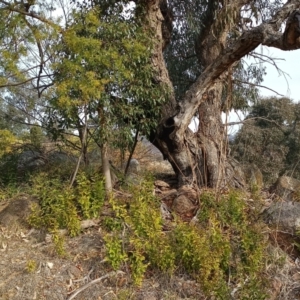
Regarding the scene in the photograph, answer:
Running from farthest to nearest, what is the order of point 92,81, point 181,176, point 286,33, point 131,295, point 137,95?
point 181,176 → point 137,95 → point 92,81 → point 286,33 → point 131,295

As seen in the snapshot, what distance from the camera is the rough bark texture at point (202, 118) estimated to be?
19.7ft

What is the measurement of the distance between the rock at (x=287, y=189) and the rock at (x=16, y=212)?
372cm

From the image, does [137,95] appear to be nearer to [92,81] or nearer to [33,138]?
[92,81]

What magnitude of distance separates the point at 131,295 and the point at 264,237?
1.68m

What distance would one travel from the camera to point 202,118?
6.96 m

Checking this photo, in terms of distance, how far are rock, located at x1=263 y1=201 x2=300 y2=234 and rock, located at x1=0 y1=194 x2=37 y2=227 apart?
124 inches

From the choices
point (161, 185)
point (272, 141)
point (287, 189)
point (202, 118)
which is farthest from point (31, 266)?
point (272, 141)

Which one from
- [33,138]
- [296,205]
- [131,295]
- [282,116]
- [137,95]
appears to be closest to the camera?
[131,295]

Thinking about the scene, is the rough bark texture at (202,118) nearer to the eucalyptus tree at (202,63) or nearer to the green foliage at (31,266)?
the eucalyptus tree at (202,63)

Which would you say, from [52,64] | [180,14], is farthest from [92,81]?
Result: [180,14]

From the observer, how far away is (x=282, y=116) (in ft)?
38.3

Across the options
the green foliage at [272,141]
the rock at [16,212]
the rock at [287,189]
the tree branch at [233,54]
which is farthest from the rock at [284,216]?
the green foliage at [272,141]

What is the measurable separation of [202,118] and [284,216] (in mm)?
2418

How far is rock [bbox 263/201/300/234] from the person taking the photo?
5.02 m
